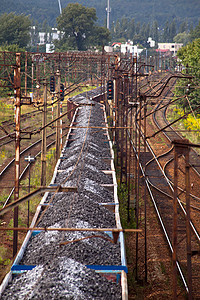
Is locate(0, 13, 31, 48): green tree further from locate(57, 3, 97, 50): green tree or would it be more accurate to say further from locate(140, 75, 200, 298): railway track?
locate(140, 75, 200, 298): railway track

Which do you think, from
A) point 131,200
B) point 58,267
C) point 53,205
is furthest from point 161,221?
point 58,267

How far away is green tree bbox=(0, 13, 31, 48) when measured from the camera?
59.8 metres

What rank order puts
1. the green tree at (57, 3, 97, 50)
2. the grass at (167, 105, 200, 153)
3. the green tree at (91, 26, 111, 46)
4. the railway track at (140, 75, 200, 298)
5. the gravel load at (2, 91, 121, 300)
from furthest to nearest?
the green tree at (91, 26, 111, 46), the green tree at (57, 3, 97, 50), the grass at (167, 105, 200, 153), the railway track at (140, 75, 200, 298), the gravel load at (2, 91, 121, 300)

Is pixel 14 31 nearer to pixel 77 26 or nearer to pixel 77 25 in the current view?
pixel 77 26

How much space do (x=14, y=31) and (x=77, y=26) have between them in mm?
20512

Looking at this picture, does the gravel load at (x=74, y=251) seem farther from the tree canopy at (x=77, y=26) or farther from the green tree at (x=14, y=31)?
the tree canopy at (x=77, y=26)

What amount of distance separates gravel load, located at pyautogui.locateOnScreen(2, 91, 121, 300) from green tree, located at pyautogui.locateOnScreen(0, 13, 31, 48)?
173ft

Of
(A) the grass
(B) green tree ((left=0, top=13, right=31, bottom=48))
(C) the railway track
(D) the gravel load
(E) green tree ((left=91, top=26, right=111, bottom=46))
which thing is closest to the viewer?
(D) the gravel load

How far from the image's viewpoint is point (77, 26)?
78.2 metres

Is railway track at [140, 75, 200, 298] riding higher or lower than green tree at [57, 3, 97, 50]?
lower

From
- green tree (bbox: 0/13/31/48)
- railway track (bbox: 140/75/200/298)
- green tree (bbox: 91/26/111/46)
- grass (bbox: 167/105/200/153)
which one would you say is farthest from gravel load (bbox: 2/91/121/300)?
green tree (bbox: 91/26/111/46)

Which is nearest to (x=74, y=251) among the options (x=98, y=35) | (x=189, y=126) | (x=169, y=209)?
(x=169, y=209)

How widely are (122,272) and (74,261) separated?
33.9 inches

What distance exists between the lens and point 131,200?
483 inches
